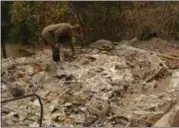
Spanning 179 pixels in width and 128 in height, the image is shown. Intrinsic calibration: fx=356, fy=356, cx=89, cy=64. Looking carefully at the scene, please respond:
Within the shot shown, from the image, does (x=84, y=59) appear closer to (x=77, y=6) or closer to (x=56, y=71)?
(x=56, y=71)

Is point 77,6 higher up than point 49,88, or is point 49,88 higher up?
point 77,6

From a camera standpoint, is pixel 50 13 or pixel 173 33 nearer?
pixel 50 13

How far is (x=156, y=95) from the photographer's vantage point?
7027mm

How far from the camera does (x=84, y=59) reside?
865 centimetres

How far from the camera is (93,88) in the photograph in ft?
23.1

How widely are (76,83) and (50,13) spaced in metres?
4.79

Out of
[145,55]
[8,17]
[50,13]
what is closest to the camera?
[145,55]

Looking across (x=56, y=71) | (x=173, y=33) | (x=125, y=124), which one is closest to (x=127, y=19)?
(x=173, y=33)

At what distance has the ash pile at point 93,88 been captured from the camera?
595 centimetres

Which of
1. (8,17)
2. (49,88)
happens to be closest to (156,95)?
(49,88)

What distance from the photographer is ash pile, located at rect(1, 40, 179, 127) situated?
5945 mm

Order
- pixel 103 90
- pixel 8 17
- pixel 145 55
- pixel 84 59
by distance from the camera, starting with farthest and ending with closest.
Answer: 1. pixel 8 17
2. pixel 145 55
3. pixel 84 59
4. pixel 103 90

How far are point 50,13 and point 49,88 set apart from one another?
Result: 16.2 ft

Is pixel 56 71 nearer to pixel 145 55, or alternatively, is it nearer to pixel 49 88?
pixel 49 88
